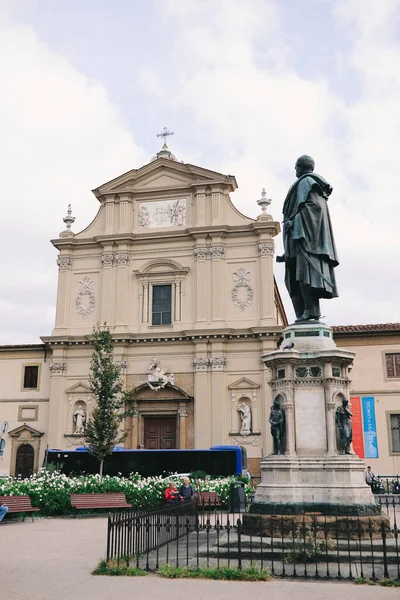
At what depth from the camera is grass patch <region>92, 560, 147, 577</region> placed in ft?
28.2

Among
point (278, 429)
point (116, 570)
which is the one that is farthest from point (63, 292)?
point (116, 570)

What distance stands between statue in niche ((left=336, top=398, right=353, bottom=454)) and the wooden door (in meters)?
22.0

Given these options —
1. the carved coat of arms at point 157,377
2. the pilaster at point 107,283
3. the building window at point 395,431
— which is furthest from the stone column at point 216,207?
the building window at point 395,431

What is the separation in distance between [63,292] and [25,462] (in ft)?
30.9

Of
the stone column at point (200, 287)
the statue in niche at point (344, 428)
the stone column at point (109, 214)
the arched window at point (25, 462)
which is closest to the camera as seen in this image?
the statue in niche at point (344, 428)

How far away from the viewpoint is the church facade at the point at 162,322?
103ft

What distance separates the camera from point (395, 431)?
104ft

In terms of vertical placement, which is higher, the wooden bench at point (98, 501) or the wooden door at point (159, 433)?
the wooden door at point (159, 433)

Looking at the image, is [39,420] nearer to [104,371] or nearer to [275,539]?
[104,371]

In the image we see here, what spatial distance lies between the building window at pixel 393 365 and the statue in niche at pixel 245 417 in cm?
800

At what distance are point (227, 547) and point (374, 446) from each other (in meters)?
23.6

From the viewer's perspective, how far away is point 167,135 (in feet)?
135

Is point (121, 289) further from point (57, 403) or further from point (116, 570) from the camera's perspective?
point (116, 570)

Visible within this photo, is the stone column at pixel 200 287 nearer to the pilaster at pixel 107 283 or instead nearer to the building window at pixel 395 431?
the pilaster at pixel 107 283
